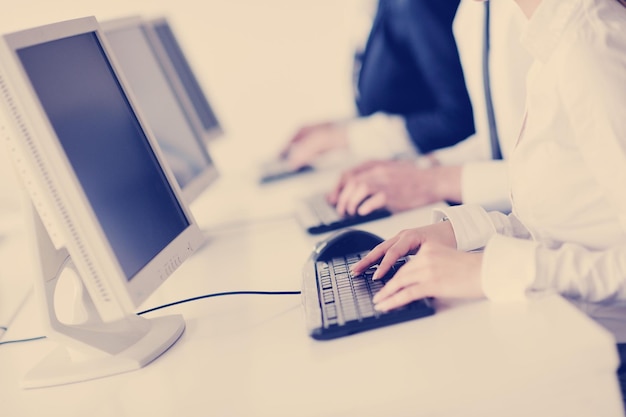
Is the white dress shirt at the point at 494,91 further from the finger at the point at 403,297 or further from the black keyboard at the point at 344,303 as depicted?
the finger at the point at 403,297

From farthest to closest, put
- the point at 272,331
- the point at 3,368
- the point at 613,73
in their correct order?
the point at 3,368 < the point at 272,331 < the point at 613,73

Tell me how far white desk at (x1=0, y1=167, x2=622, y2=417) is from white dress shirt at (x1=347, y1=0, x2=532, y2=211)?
0.51 metres

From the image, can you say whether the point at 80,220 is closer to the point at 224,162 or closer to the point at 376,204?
the point at 376,204

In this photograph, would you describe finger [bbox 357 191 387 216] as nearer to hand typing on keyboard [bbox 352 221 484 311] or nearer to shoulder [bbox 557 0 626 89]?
hand typing on keyboard [bbox 352 221 484 311]

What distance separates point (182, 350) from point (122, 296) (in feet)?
0.54

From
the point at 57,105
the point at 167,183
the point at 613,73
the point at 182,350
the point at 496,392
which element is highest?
the point at 57,105

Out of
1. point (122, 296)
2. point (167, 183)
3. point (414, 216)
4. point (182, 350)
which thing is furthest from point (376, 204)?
point (122, 296)

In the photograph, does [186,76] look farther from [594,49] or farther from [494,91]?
[594,49]

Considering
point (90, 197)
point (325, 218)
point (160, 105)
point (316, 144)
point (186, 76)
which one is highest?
point (186, 76)

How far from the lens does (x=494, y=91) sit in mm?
1538

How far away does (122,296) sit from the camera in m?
0.92

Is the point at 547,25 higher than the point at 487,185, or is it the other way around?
the point at 547,25

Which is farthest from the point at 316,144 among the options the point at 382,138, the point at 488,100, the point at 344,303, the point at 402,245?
the point at 344,303

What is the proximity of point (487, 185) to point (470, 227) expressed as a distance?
1.14ft
